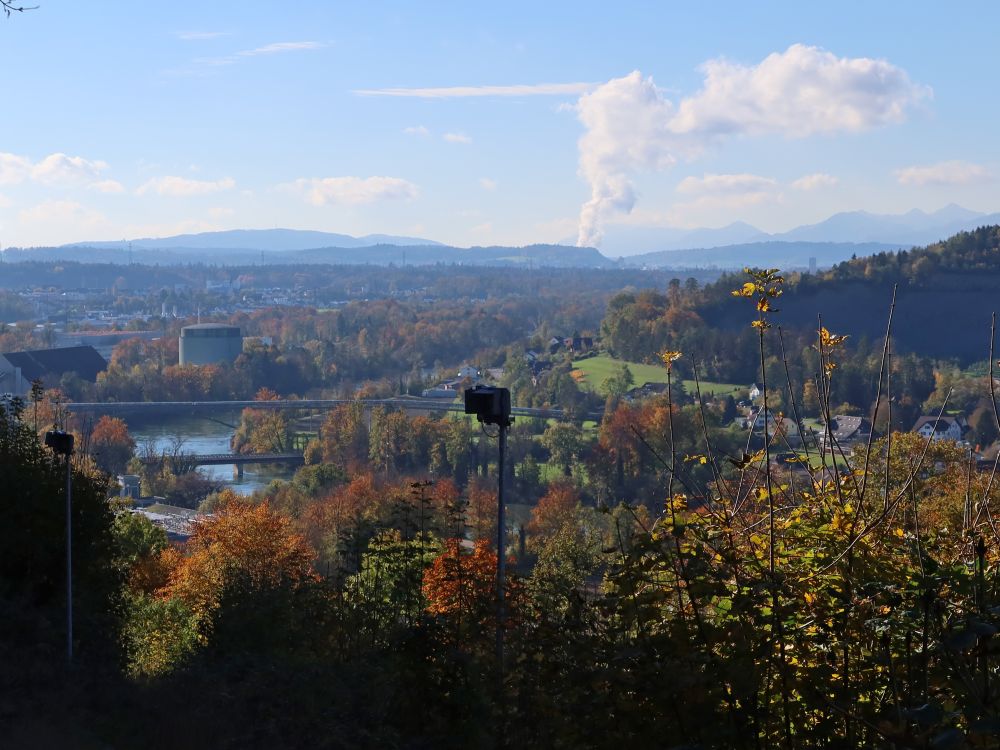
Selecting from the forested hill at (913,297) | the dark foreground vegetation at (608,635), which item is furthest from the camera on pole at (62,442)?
the forested hill at (913,297)

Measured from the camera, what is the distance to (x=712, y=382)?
55312 mm

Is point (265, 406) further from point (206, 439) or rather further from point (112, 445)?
point (112, 445)

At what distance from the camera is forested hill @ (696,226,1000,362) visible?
62156mm

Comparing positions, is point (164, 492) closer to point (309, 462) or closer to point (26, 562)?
point (309, 462)

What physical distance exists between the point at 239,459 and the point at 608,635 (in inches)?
1754

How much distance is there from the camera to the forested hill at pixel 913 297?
62.2 metres

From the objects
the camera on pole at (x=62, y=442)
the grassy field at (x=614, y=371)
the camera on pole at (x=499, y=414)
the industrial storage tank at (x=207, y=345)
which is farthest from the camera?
the industrial storage tank at (x=207, y=345)

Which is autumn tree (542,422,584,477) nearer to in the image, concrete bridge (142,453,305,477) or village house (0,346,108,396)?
concrete bridge (142,453,305,477)

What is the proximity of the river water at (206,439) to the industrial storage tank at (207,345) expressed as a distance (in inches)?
559

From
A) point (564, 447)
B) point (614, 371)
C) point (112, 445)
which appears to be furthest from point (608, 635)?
point (614, 371)

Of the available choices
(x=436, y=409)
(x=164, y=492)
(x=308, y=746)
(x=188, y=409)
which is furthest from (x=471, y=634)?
(x=188, y=409)

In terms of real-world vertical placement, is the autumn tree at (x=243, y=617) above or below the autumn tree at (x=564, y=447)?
above

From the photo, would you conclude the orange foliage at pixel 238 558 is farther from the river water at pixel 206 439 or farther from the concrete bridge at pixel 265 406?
the concrete bridge at pixel 265 406

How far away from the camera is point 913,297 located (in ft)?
218
